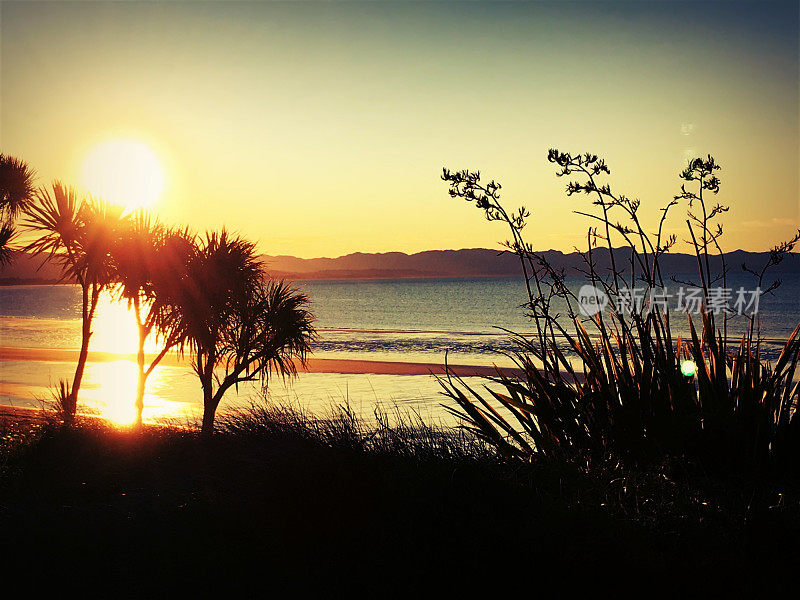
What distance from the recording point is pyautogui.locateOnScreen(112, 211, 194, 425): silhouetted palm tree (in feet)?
45.7

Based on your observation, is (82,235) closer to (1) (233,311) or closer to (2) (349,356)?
(1) (233,311)

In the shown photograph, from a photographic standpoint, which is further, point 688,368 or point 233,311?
point 233,311

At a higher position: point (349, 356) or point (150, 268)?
point (150, 268)

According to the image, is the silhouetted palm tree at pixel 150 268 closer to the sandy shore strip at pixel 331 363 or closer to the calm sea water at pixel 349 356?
the calm sea water at pixel 349 356

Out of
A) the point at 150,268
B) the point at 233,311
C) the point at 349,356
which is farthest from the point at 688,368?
the point at 349,356

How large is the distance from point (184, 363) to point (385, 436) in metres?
24.7

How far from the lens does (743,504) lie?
13.4ft

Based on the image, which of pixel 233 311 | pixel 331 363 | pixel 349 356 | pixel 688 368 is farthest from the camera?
pixel 349 356

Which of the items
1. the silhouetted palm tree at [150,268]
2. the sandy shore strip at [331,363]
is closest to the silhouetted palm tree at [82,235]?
the silhouetted palm tree at [150,268]

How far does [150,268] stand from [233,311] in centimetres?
183

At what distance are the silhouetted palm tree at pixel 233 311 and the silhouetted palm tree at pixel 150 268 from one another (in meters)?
0.21

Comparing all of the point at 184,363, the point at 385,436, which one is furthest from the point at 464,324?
the point at 385,436

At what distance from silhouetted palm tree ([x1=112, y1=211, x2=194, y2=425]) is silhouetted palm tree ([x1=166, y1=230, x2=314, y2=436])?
206mm

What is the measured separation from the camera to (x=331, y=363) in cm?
2858
